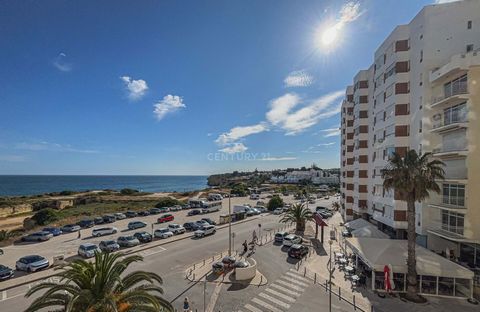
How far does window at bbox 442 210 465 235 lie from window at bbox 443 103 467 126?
8.95m

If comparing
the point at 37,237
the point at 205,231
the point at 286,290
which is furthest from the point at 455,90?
the point at 37,237

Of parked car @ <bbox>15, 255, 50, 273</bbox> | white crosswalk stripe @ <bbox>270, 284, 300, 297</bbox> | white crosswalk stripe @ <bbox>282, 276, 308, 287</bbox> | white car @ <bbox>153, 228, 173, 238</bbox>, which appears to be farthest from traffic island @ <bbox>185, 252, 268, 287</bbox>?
parked car @ <bbox>15, 255, 50, 273</bbox>

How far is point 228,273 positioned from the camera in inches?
1035

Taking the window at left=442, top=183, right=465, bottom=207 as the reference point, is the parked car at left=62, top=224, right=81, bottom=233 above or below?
below

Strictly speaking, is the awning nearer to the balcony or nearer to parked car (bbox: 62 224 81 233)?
the balcony

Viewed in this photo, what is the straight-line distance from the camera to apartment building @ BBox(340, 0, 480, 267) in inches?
945

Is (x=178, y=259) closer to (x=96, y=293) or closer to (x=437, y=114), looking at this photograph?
(x=96, y=293)

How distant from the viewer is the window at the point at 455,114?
24.7m

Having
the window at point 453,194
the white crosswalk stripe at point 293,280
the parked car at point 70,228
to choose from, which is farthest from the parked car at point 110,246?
the window at point 453,194

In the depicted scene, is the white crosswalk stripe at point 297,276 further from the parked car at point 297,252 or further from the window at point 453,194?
the window at point 453,194

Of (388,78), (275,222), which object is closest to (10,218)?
(275,222)

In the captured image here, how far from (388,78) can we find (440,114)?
9236mm

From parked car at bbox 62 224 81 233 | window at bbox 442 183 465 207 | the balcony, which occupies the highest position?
the balcony

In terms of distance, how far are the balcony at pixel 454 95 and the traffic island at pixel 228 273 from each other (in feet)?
81.0
